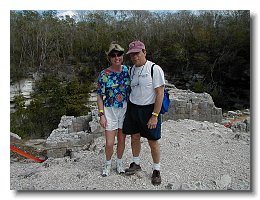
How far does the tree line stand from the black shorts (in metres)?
12.8

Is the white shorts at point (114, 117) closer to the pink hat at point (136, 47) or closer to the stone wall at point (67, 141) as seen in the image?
the pink hat at point (136, 47)

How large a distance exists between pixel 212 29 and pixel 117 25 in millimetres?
6388

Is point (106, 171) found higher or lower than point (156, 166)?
lower

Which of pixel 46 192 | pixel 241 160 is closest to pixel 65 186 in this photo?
pixel 46 192

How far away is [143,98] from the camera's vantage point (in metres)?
3.97

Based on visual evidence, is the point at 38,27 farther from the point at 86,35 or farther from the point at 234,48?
the point at 234,48

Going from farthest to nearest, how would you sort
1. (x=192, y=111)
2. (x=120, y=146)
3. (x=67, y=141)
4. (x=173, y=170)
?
(x=192, y=111)
(x=67, y=141)
(x=173, y=170)
(x=120, y=146)

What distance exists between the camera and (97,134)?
778 cm

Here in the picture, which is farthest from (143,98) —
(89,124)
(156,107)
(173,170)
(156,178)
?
(89,124)

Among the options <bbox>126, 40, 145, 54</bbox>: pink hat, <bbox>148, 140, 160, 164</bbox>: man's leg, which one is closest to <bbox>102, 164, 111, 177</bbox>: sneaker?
<bbox>148, 140, 160, 164</bbox>: man's leg

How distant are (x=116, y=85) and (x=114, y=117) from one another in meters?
0.45

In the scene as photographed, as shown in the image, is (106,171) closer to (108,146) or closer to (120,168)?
(120,168)

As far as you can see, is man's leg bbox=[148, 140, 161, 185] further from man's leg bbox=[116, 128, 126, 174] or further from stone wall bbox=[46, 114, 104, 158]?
stone wall bbox=[46, 114, 104, 158]

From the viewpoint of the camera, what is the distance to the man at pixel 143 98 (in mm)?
3879
